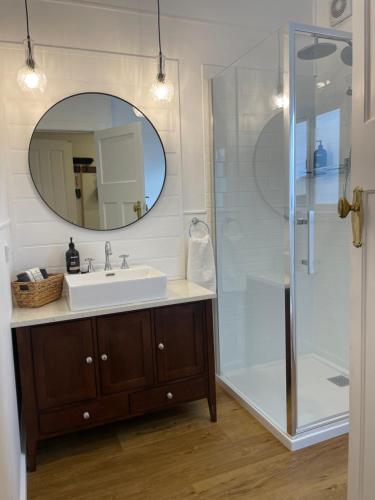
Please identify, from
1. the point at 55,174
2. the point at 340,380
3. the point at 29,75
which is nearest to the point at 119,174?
the point at 55,174

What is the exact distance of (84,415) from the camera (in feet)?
6.52

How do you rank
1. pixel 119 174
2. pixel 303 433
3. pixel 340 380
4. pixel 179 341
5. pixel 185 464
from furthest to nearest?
pixel 340 380
pixel 119 174
pixel 179 341
pixel 303 433
pixel 185 464

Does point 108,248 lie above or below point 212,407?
above

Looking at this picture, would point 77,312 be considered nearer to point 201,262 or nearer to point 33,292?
point 33,292

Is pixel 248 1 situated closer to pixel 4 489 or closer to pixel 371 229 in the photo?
pixel 371 229

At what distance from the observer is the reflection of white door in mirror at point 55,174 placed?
2176 millimetres

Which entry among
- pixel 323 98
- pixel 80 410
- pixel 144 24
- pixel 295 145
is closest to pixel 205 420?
pixel 80 410

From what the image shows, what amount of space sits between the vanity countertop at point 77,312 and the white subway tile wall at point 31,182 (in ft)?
1.06

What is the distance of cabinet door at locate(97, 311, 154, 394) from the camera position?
1.99 meters

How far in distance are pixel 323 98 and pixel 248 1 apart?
0.93 meters

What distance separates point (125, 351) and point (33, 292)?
0.58 meters

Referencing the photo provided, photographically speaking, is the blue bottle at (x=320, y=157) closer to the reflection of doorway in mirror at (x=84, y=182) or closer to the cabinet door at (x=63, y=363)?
the reflection of doorway in mirror at (x=84, y=182)

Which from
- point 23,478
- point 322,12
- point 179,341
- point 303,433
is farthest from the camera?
point 322,12

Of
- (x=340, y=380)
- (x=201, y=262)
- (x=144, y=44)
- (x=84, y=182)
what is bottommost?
(x=340, y=380)
